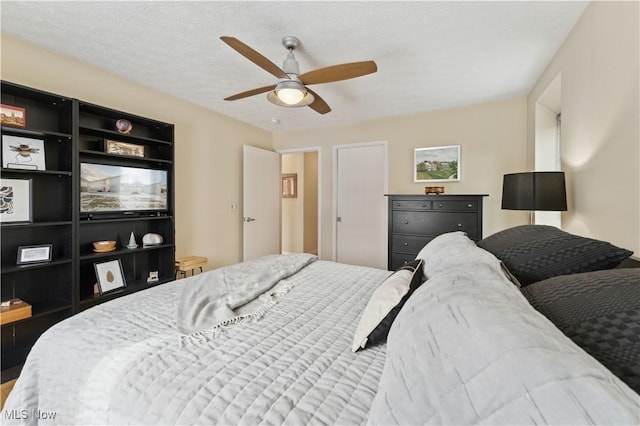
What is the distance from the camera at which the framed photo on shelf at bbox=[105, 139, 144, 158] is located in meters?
2.56

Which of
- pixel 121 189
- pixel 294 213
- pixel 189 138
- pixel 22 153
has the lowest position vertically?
pixel 294 213

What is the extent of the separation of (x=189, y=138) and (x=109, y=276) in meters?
1.80

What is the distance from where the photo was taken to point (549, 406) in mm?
368

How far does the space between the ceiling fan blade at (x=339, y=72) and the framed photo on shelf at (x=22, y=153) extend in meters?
2.13

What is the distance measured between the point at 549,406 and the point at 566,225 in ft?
7.49

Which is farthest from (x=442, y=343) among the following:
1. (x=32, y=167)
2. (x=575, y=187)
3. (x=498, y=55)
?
(x=32, y=167)

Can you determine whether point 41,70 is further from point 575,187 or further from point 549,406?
point 575,187

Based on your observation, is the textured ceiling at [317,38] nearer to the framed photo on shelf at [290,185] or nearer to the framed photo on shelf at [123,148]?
the framed photo on shelf at [123,148]

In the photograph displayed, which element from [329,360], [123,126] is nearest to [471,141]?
[329,360]

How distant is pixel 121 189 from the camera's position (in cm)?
270

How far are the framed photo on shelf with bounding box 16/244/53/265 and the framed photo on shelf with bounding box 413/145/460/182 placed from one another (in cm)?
393

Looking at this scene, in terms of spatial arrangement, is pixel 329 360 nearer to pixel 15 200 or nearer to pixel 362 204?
pixel 15 200

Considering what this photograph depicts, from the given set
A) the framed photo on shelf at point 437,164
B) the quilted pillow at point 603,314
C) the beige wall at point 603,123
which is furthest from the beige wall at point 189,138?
the beige wall at point 603,123

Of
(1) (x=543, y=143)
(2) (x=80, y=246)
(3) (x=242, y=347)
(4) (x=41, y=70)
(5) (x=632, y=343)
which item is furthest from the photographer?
(1) (x=543, y=143)
